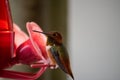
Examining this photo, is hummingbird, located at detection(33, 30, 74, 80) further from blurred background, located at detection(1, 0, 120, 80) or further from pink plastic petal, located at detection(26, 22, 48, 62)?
blurred background, located at detection(1, 0, 120, 80)

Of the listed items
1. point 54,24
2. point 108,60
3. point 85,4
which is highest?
point 85,4

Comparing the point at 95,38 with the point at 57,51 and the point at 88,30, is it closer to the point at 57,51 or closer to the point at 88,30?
the point at 88,30

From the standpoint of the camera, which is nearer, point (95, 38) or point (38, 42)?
point (38, 42)

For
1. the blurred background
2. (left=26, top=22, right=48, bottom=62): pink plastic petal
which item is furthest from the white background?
(left=26, top=22, right=48, bottom=62): pink plastic petal

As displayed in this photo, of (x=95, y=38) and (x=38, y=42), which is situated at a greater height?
(x=38, y=42)

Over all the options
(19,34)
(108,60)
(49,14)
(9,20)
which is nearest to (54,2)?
(49,14)

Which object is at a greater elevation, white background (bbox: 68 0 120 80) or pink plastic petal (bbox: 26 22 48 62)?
pink plastic petal (bbox: 26 22 48 62)

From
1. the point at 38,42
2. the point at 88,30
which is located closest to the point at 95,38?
the point at 88,30

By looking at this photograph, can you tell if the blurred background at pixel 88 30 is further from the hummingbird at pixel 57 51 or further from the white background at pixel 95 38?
the hummingbird at pixel 57 51

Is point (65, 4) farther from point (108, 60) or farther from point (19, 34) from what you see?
point (19, 34)
